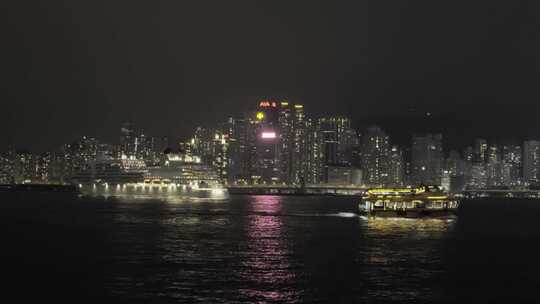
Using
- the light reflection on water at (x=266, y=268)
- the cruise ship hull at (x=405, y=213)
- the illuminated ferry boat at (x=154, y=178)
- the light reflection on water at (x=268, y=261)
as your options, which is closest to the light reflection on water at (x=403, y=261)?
the light reflection on water at (x=268, y=261)

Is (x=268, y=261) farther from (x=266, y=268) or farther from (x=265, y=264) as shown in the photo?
(x=266, y=268)

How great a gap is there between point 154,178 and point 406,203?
7450 centimetres

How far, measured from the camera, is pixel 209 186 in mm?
151375

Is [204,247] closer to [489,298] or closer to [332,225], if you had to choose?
[489,298]

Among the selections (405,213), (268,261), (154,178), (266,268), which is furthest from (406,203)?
(154,178)

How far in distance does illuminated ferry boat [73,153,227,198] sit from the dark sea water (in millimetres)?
82060

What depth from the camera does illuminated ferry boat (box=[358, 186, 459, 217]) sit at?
83312 mm

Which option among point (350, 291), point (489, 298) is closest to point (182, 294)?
point (350, 291)

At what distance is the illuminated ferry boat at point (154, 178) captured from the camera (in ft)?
486

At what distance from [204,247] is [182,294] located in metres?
17.1

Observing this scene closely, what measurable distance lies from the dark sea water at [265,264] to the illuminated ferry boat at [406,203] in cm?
1748

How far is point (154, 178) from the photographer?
148 meters

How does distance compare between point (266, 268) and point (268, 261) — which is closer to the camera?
point (266, 268)

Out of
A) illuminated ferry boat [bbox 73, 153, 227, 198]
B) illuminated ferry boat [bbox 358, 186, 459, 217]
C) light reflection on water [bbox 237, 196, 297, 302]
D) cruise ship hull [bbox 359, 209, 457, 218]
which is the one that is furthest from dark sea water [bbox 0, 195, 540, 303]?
illuminated ferry boat [bbox 73, 153, 227, 198]
